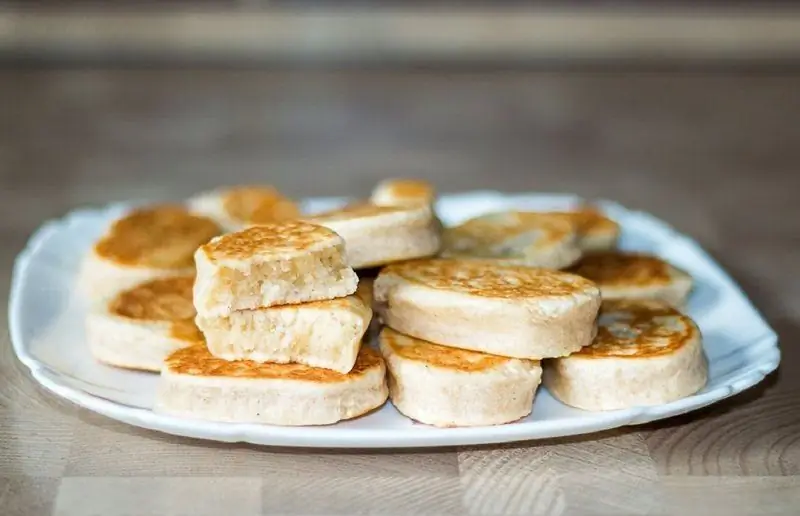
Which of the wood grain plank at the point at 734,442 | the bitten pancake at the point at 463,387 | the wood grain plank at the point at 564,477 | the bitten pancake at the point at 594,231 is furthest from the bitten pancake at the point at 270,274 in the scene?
the bitten pancake at the point at 594,231

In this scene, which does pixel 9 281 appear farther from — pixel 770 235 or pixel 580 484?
pixel 770 235

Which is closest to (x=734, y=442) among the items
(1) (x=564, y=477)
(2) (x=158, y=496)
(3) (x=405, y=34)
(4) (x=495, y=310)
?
(1) (x=564, y=477)

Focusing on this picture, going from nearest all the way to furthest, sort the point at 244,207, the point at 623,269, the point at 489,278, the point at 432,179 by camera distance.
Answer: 1. the point at 489,278
2. the point at 623,269
3. the point at 244,207
4. the point at 432,179

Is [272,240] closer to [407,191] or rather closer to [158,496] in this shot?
[158,496]

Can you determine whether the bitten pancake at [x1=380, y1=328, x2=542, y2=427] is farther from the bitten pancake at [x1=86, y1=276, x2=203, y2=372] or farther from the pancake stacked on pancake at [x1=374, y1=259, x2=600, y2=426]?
the bitten pancake at [x1=86, y1=276, x2=203, y2=372]

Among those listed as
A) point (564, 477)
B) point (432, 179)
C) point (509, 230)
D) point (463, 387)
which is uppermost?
point (509, 230)

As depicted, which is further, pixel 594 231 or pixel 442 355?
pixel 594 231

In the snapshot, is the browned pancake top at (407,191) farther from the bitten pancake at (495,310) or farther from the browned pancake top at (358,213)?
the bitten pancake at (495,310)

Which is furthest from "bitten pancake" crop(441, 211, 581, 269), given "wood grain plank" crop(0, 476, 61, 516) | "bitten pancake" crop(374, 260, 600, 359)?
"wood grain plank" crop(0, 476, 61, 516)
